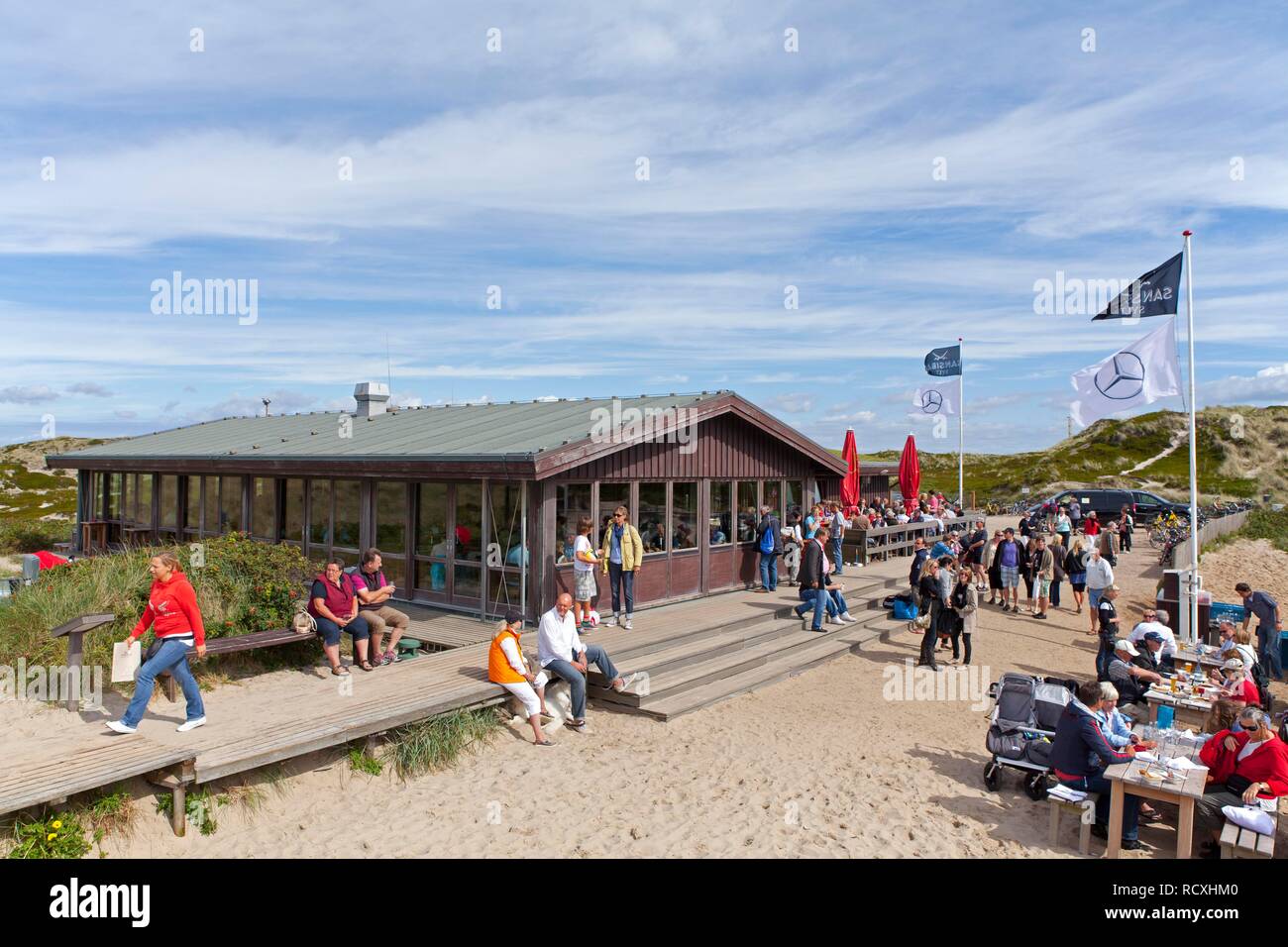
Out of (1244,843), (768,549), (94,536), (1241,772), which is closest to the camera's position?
(1244,843)

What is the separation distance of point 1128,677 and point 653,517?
726 cm

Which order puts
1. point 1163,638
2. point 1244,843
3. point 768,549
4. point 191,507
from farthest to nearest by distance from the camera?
point 191,507 → point 768,549 → point 1163,638 → point 1244,843

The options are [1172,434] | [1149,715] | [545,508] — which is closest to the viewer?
[1149,715]

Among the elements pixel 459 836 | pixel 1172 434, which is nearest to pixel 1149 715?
pixel 459 836

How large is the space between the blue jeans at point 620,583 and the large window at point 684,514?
2081mm

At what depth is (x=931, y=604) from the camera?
1259 centimetres

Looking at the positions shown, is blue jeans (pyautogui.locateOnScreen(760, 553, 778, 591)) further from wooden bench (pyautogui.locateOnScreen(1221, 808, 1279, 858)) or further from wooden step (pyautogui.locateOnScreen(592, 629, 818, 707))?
wooden bench (pyautogui.locateOnScreen(1221, 808, 1279, 858))

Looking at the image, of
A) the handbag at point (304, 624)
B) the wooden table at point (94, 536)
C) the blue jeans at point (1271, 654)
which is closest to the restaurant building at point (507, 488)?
the wooden table at point (94, 536)

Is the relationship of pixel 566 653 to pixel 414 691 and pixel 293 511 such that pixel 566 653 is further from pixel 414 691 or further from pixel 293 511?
pixel 293 511

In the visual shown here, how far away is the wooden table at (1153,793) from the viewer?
661cm

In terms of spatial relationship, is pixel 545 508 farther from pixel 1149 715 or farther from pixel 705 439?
pixel 1149 715

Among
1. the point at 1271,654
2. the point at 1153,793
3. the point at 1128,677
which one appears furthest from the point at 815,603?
the point at 1153,793
